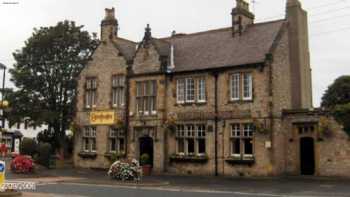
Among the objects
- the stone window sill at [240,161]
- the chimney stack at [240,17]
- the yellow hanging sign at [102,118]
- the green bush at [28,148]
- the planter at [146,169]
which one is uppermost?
the chimney stack at [240,17]

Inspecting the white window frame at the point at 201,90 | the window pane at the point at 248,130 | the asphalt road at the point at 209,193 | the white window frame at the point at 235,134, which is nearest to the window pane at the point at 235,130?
the white window frame at the point at 235,134

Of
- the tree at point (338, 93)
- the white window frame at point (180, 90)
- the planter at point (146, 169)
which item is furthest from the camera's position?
the tree at point (338, 93)

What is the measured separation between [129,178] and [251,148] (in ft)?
29.2

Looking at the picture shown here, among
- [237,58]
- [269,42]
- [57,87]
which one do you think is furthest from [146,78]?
[57,87]

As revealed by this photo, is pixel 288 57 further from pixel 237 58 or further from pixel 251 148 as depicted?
pixel 251 148

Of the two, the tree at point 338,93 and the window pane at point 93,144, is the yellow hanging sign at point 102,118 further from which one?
the tree at point 338,93

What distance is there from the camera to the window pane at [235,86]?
32469mm

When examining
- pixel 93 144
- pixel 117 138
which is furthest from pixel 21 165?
pixel 117 138

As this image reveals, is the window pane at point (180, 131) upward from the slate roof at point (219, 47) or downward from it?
downward

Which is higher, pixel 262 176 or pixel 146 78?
pixel 146 78

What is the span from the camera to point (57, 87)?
4794 centimetres

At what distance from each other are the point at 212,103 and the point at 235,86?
2.03m

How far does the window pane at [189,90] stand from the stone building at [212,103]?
7 cm

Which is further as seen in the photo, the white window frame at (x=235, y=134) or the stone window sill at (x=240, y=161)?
the white window frame at (x=235, y=134)
